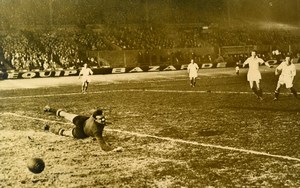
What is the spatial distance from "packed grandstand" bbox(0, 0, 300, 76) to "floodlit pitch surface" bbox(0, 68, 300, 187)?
68.3ft

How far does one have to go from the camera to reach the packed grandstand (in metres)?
32.6

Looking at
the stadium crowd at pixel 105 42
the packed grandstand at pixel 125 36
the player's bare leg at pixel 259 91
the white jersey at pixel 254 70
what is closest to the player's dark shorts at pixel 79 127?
the player's bare leg at pixel 259 91

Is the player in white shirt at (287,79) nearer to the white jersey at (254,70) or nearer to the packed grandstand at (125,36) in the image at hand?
the white jersey at (254,70)

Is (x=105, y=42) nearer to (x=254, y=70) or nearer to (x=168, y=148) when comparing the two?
(x=254, y=70)

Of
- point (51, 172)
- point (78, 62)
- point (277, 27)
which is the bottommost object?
point (51, 172)

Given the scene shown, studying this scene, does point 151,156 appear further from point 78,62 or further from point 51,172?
point 78,62

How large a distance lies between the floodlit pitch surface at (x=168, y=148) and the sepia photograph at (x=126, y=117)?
0.02 metres

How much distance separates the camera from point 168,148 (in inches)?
281

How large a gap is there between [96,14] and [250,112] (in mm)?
29381

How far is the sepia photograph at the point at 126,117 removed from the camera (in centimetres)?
570

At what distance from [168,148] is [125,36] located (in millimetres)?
30763

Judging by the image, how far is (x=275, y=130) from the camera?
8.41 meters

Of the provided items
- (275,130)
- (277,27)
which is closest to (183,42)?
(277,27)

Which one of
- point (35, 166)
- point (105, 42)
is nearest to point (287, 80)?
point (35, 166)
